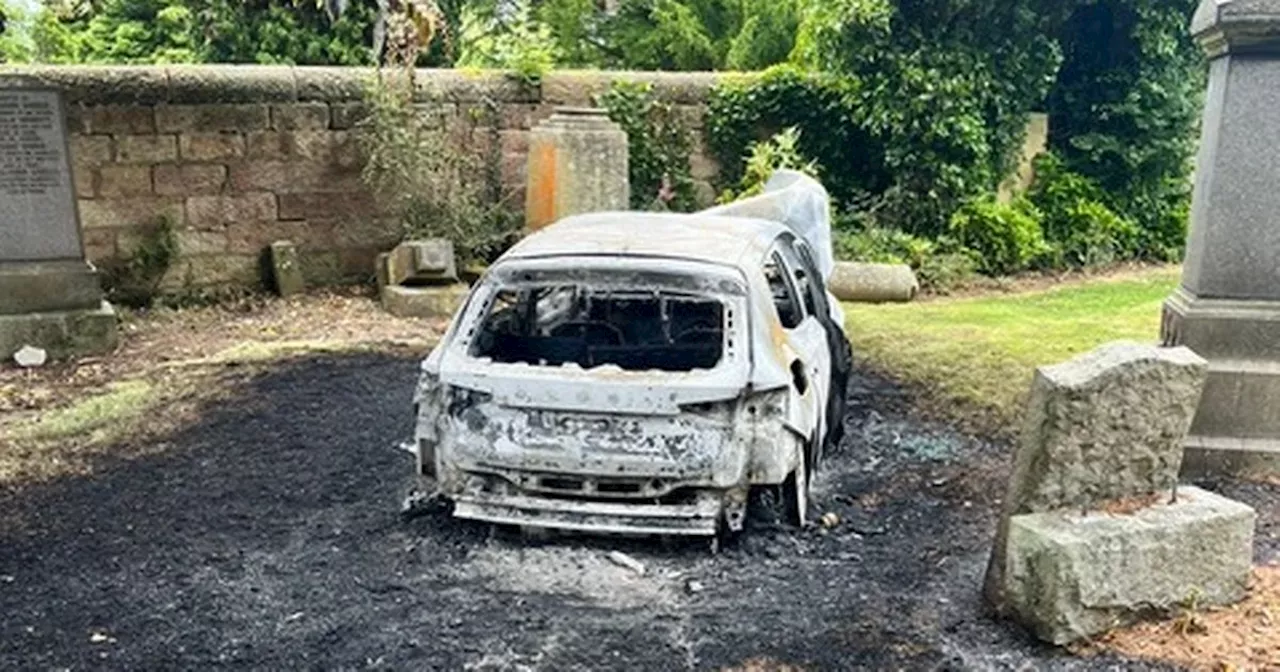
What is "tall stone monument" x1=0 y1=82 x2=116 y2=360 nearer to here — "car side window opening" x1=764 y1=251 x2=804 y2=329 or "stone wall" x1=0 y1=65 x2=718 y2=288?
"stone wall" x1=0 y1=65 x2=718 y2=288

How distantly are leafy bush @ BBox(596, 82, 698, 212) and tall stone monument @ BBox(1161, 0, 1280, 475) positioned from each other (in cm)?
632

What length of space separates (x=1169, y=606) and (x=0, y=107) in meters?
8.04

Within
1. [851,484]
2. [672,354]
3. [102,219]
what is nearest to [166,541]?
[672,354]

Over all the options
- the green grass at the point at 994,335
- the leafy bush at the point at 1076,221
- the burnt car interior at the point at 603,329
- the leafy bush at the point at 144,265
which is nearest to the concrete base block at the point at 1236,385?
the green grass at the point at 994,335

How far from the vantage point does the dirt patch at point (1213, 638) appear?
11.9 feet

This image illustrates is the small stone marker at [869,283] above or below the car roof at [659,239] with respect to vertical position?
below

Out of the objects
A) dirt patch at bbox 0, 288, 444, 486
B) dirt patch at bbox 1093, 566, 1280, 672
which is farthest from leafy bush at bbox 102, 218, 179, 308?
dirt patch at bbox 1093, 566, 1280, 672

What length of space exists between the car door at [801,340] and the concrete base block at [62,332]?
5.25 meters

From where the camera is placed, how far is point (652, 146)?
1129 centimetres

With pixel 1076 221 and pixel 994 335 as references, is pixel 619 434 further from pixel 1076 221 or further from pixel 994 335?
pixel 1076 221

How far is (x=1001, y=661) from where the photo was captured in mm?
3713

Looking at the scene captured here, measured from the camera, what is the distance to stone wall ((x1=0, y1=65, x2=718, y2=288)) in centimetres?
918

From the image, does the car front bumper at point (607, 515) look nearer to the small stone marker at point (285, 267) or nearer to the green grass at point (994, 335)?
the green grass at point (994, 335)

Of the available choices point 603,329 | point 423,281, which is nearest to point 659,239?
point 603,329
